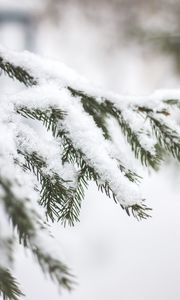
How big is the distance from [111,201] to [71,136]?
402 cm

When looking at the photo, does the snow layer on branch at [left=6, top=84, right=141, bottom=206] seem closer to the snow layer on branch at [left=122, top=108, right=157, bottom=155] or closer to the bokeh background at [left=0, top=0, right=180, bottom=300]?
the snow layer on branch at [left=122, top=108, right=157, bottom=155]

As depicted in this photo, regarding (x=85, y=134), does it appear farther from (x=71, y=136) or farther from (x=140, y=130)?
(x=140, y=130)

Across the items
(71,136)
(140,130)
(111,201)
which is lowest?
(71,136)

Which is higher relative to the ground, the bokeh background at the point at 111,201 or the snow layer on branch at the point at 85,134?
the bokeh background at the point at 111,201

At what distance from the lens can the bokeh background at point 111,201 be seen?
3598 mm

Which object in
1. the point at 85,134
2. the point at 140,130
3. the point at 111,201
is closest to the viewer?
the point at 85,134

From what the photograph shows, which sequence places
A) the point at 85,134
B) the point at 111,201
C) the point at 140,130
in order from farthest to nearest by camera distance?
1. the point at 111,201
2. the point at 140,130
3. the point at 85,134

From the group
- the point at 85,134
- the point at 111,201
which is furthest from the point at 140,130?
the point at 111,201

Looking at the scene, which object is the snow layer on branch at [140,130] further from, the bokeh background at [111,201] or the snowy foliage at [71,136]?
the bokeh background at [111,201]

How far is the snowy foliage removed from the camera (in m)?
0.90

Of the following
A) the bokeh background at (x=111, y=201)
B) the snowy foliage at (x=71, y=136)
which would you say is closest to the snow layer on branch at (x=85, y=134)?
the snowy foliage at (x=71, y=136)

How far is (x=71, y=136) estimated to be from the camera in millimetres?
956

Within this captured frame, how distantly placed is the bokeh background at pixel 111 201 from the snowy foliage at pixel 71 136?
0.61ft

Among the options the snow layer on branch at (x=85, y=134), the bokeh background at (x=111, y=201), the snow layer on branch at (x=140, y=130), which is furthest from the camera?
the bokeh background at (x=111, y=201)
